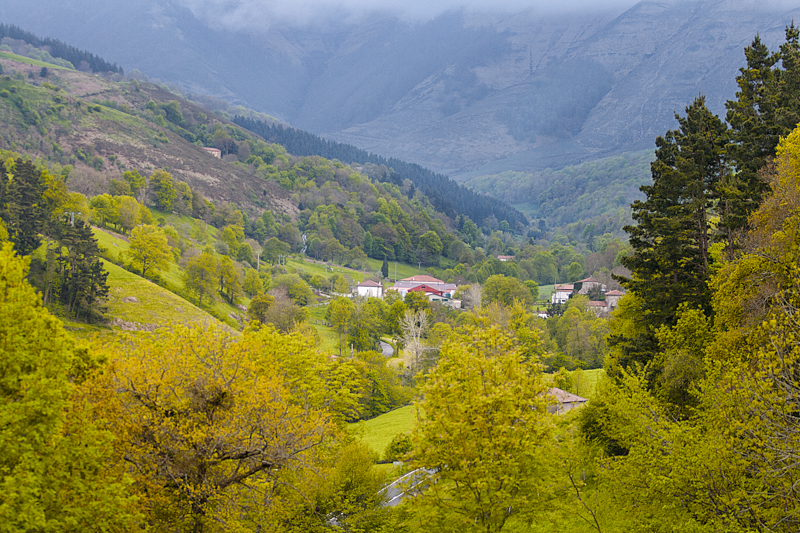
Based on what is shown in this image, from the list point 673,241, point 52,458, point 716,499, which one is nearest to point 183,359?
point 52,458

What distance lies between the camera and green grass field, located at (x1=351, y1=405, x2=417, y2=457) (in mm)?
40722

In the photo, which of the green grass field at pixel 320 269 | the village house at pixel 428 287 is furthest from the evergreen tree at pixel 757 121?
the green grass field at pixel 320 269

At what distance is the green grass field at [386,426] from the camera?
40.7 metres

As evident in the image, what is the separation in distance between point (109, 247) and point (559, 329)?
6030 centimetres

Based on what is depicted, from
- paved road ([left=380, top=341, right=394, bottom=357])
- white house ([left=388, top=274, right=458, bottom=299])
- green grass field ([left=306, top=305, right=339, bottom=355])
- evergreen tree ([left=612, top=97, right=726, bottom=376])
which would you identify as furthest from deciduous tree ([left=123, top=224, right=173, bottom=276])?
white house ([left=388, top=274, right=458, bottom=299])

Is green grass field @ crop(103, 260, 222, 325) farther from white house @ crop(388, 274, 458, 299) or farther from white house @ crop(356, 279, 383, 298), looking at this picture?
white house @ crop(388, 274, 458, 299)

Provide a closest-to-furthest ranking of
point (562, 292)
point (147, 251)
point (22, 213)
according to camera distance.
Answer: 1. point (22, 213)
2. point (147, 251)
3. point (562, 292)

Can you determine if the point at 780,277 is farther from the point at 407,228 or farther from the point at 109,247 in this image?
the point at 407,228

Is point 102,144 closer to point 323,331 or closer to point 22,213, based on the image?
point 323,331

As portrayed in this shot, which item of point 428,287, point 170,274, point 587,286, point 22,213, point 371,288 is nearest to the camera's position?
point 22,213

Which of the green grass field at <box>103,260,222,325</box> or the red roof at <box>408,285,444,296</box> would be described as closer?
the green grass field at <box>103,260,222,325</box>

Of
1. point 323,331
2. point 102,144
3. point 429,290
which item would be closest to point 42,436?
point 323,331

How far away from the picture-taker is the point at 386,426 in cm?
4766

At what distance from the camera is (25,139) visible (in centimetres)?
14738
